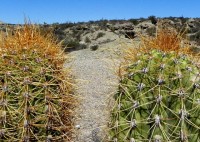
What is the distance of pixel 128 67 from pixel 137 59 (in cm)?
11

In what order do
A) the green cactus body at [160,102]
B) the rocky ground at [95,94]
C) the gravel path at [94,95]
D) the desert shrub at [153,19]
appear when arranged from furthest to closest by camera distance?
the desert shrub at [153,19] < the gravel path at [94,95] < the rocky ground at [95,94] < the green cactus body at [160,102]

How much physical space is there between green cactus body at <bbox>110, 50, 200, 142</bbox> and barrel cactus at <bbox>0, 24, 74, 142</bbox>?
0.85 metres

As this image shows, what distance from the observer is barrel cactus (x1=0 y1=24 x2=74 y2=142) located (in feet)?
13.5

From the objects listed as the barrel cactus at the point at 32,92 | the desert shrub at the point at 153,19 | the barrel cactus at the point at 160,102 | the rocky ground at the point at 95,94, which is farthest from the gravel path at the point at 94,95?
the desert shrub at the point at 153,19

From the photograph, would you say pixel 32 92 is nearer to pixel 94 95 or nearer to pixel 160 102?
pixel 160 102

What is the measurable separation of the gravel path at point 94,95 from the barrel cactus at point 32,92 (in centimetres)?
38

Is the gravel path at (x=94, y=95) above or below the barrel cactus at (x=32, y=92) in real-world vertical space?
below

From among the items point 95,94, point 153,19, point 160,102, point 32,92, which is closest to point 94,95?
point 95,94

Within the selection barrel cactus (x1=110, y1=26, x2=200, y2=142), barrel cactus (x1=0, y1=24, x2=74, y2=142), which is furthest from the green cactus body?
barrel cactus (x1=0, y1=24, x2=74, y2=142)

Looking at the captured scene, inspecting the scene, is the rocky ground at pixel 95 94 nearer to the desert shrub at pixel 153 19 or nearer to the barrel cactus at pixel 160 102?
the barrel cactus at pixel 160 102

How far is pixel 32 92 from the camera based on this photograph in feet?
13.7

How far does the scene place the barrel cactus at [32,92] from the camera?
4.12 meters

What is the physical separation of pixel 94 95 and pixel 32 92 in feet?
21.7

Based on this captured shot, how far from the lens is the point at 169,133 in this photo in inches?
139
